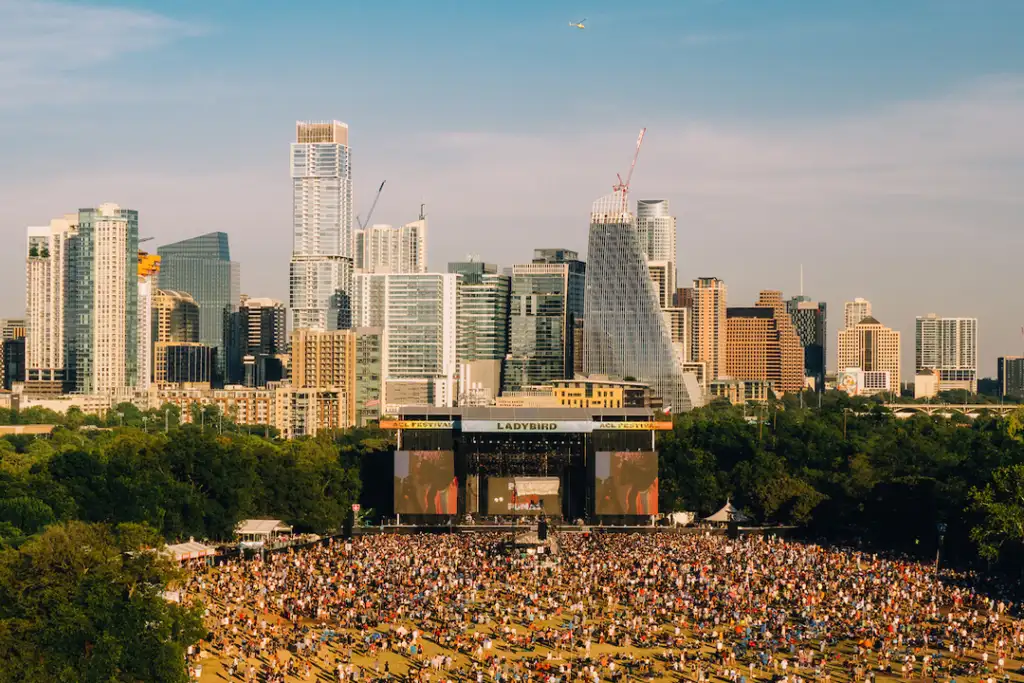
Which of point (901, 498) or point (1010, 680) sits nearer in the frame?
point (1010, 680)

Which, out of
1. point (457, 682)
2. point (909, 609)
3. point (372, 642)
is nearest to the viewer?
point (457, 682)

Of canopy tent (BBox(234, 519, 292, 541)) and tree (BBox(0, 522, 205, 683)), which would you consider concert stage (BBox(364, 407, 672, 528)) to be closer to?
canopy tent (BBox(234, 519, 292, 541))

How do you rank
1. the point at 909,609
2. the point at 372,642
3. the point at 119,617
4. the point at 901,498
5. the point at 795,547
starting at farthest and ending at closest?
the point at 901,498
the point at 795,547
the point at 909,609
the point at 372,642
the point at 119,617

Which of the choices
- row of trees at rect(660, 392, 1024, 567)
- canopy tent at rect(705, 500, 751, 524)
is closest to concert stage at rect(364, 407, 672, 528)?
canopy tent at rect(705, 500, 751, 524)

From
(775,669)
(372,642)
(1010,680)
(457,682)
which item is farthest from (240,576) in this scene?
(1010,680)

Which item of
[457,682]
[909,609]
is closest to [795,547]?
[909,609]

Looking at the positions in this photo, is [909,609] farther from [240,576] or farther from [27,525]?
[27,525]

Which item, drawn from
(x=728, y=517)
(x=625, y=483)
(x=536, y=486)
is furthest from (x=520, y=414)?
(x=728, y=517)
